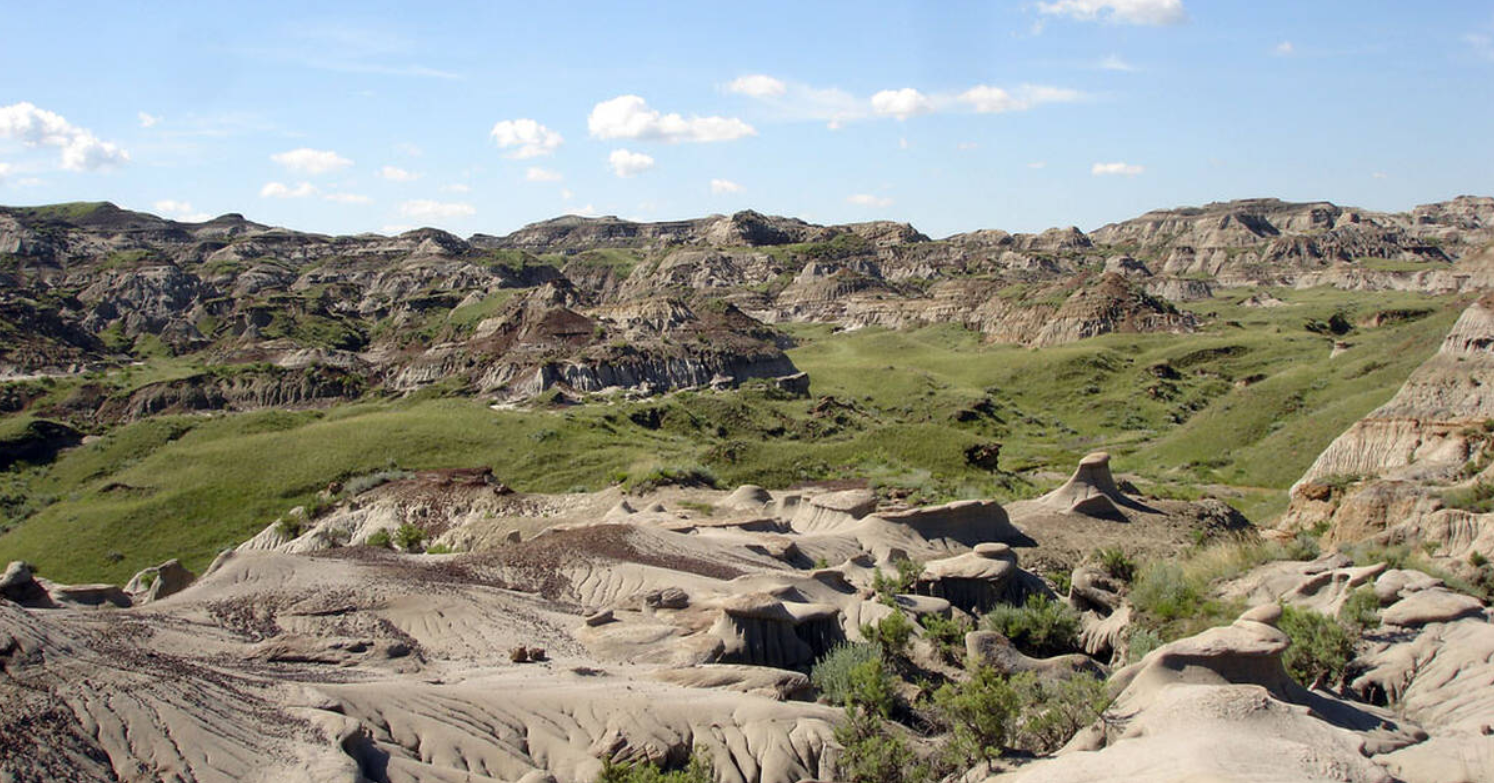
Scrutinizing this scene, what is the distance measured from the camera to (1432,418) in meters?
33.2

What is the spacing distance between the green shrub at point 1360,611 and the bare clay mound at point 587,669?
37 centimetres

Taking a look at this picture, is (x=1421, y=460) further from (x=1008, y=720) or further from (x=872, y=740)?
(x=872, y=740)

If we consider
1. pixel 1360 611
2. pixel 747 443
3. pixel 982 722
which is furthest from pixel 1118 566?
pixel 747 443

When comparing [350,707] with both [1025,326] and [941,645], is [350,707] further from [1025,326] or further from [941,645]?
[1025,326]

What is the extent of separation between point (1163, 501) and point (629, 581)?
20.5 meters

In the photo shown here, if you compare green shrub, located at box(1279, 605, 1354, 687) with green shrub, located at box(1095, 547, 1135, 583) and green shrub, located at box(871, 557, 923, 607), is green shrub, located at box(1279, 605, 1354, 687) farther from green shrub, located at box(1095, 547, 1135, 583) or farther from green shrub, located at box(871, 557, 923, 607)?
green shrub, located at box(1095, 547, 1135, 583)

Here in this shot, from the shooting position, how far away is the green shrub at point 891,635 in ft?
59.2

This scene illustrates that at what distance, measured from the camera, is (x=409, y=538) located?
104ft

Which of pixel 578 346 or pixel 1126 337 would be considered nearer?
pixel 578 346

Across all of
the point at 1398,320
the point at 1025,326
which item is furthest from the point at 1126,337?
the point at 1398,320

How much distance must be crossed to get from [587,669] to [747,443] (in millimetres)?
31153

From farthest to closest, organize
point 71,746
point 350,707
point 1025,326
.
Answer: point 1025,326 → point 350,707 → point 71,746

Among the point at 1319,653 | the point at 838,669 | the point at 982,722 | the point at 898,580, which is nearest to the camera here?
the point at 982,722

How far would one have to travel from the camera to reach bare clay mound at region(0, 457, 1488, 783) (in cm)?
1111
